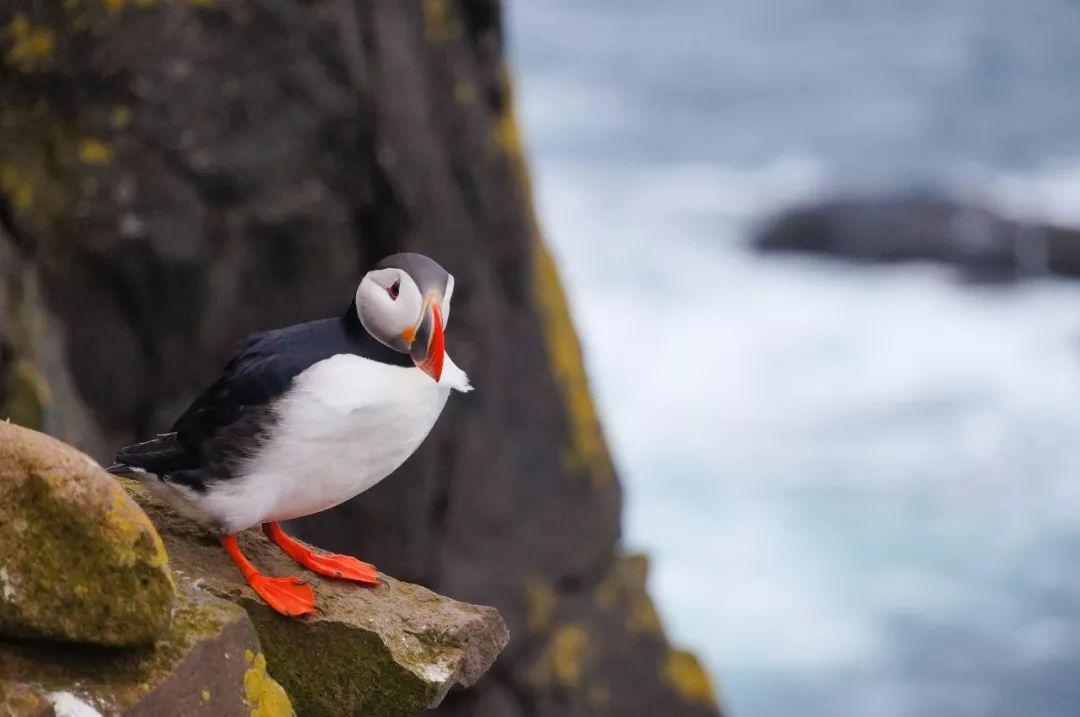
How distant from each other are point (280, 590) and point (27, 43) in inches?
214

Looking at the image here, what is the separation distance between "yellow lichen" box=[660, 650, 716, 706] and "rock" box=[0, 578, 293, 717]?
8.74 metres

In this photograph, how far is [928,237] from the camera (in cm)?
2595

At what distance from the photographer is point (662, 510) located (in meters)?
21.7

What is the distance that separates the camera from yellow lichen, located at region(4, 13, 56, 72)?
8.73 m

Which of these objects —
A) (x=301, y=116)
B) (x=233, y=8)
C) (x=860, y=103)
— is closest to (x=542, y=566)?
(x=301, y=116)

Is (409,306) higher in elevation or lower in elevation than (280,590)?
higher

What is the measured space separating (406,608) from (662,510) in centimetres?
1724

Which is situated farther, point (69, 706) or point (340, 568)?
point (340, 568)

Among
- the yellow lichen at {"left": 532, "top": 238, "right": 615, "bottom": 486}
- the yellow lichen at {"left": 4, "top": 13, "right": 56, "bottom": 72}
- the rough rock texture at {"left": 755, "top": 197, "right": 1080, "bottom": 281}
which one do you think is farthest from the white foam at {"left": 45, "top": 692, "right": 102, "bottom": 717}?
the rough rock texture at {"left": 755, "top": 197, "right": 1080, "bottom": 281}

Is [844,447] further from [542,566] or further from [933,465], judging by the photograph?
[542,566]

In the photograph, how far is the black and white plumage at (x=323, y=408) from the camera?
420 cm

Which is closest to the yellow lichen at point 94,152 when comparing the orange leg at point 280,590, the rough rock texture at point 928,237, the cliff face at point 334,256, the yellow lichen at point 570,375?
the cliff face at point 334,256

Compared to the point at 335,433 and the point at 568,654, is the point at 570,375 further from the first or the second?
the point at 335,433

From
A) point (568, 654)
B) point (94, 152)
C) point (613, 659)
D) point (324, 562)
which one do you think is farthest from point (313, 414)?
point (613, 659)
